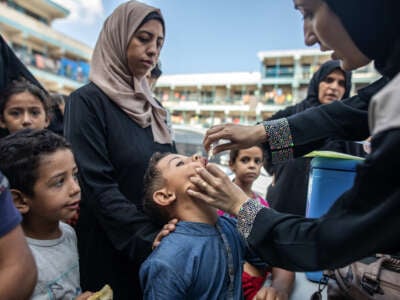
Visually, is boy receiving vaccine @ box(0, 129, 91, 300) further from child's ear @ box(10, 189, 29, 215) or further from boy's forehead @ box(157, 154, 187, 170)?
boy's forehead @ box(157, 154, 187, 170)

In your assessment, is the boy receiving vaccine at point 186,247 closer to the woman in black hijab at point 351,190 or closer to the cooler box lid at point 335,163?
the woman in black hijab at point 351,190

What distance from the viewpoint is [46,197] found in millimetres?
1136

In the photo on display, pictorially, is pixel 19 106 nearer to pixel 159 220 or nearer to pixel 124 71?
pixel 124 71

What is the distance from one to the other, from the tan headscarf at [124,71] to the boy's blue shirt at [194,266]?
1.93 feet

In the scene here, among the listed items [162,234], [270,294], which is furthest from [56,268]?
[270,294]

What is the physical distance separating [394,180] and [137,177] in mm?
1035

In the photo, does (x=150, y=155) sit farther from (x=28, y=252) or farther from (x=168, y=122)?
(x=28, y=252)

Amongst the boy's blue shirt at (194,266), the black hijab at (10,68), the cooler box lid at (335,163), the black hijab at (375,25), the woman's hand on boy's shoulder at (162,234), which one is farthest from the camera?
the black hijab at (10,68)

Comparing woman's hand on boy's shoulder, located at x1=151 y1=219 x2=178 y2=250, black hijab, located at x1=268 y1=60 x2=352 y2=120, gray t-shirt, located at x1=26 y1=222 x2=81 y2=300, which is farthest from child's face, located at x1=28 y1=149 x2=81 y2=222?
black hijab, located at x1=268 y1=60 x2=352 y2=120

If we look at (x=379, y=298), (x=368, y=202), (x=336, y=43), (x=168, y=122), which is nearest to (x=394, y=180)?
(x=368, y=202)

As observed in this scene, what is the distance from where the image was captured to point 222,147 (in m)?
1.30

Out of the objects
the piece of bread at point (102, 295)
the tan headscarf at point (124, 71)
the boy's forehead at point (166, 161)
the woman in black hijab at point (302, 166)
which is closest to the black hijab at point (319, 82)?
the woman in black hijab at point (302, 166)

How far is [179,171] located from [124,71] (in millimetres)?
671

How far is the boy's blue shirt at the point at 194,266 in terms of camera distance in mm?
959
